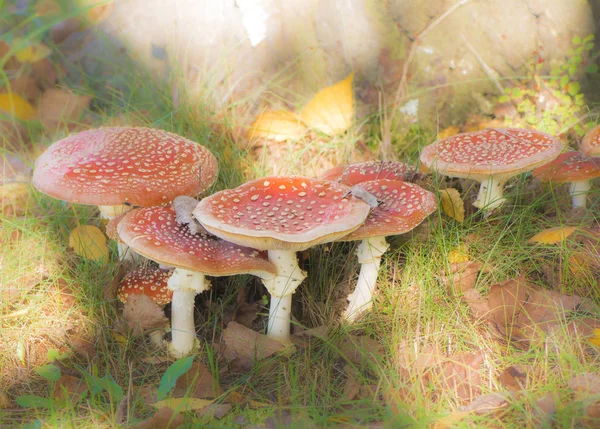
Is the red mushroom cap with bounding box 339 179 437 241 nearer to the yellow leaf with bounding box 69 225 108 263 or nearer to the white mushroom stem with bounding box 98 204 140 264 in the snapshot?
the white mushroom stem with bounding box 98 204 140 264

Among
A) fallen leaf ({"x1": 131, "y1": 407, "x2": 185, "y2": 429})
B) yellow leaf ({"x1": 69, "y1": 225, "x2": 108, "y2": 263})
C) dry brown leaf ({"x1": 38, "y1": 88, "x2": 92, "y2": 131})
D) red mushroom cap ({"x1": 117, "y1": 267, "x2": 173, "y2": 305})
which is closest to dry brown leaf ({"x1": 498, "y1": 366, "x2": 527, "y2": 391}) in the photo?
fallen leaf ({"x1": 131, "y1": 407, "x2": 185, "y2": 429})

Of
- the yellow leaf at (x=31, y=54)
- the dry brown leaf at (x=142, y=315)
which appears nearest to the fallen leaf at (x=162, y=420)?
the dry brown leaf at (x=142, y=315)

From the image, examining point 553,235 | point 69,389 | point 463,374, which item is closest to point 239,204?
point 69,389

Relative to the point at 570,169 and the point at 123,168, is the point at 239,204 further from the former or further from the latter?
the point at 570,169

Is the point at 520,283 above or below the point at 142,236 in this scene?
below

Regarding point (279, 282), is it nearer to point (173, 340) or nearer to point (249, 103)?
point (173, 340)

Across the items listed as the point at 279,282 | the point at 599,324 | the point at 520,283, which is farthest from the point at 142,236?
the point at 599,324
